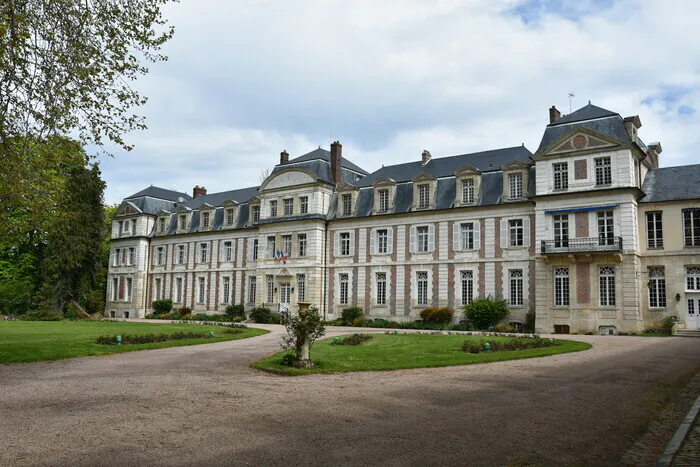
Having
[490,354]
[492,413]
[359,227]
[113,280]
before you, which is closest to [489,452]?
[492,413]

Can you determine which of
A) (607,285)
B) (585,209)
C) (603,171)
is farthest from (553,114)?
(607,285)

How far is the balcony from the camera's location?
24078mm

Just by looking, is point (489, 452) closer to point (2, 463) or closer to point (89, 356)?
point (2, 463)

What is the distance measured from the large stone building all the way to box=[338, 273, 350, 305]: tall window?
3.5 inches

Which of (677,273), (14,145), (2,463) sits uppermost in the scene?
(14,145)

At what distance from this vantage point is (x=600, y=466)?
17.9 feet

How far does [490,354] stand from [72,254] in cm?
3111

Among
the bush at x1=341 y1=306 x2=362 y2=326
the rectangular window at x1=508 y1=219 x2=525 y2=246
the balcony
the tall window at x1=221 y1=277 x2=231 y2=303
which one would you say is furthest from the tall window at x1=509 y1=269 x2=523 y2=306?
the tall window at x1=221 y1=277 x2=231 y2=303

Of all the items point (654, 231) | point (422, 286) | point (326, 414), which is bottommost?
point (326, 414)

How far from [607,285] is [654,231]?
3.25 metres

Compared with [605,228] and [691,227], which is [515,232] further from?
[691,227]

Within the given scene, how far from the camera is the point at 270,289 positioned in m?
35.6

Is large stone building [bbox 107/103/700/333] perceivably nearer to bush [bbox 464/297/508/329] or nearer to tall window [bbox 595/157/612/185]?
tall window [bbox 595/157/612/185]

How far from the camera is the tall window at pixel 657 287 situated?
79.8 ft
